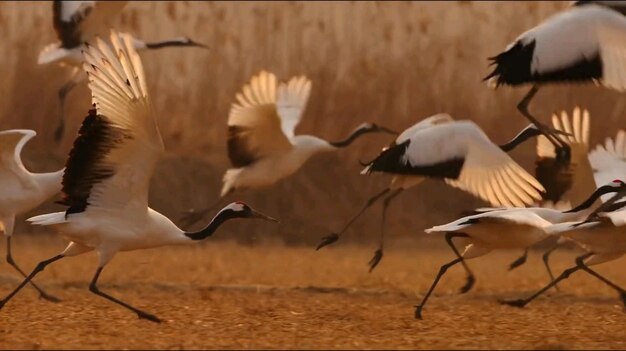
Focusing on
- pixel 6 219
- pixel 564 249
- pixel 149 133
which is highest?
pixel 149 133

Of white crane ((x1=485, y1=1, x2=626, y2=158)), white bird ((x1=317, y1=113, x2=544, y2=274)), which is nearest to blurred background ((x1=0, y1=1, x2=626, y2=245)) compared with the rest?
white bird ((x1=317, y1=113, x2=544, y2=274))

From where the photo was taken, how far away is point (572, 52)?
8.73 m

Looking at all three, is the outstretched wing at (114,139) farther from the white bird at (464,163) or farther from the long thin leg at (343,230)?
the long thin leg at (343,230)

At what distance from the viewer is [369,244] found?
558 inches

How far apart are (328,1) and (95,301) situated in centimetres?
743

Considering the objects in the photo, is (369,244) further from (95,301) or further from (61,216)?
(61,216)

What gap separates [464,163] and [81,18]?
5529 mm

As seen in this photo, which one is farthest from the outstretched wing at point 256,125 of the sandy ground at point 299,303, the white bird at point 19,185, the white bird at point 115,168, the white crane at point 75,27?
the white bird at point 115,168

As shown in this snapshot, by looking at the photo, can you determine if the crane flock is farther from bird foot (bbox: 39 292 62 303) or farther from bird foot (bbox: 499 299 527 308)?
bird foot (bbox: 39 292 62 303)

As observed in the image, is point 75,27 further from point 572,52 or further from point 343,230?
point 572,52

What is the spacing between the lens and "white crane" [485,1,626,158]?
8648 mm

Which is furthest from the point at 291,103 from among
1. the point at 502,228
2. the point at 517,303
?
the point at 502,228

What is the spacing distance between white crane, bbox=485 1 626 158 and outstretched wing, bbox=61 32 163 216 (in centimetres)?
279

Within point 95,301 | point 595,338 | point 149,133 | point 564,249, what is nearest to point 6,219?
point 95,301
